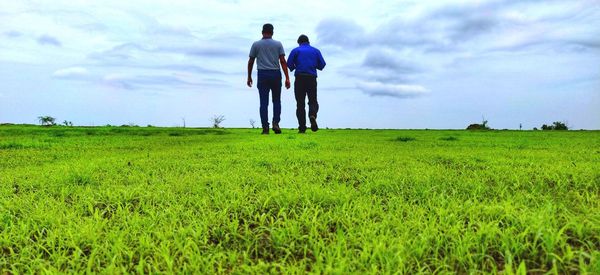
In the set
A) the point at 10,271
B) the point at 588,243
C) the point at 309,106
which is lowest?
the point at 10,271

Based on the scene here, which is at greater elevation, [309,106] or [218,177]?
[309,106]

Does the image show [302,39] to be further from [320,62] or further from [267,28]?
[267,28]

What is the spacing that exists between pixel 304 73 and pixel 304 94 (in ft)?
2.29

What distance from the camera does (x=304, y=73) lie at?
14.1 m

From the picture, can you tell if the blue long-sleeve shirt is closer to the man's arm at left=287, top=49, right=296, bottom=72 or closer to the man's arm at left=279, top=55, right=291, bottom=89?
the man's arm at left=287, top=49, right=296, bottom=72

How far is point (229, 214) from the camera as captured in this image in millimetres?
→ 3096

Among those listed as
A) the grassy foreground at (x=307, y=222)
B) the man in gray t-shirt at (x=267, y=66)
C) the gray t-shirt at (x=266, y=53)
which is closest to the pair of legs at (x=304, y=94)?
the man in gray t-shirt at (x=267, y=66)

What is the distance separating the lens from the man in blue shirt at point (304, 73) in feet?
46.0

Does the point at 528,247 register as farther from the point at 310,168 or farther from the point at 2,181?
the point at 2,181

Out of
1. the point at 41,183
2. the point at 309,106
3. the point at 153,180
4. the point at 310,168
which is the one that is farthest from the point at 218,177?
the point at 309,106

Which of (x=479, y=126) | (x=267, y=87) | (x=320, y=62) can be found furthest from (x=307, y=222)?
(x=479, y=126)

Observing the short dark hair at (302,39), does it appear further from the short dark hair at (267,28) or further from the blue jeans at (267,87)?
the blue jeans at (267,87)

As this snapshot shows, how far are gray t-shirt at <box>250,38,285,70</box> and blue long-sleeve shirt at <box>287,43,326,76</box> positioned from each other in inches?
21.0

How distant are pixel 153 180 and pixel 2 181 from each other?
1.78 metres
